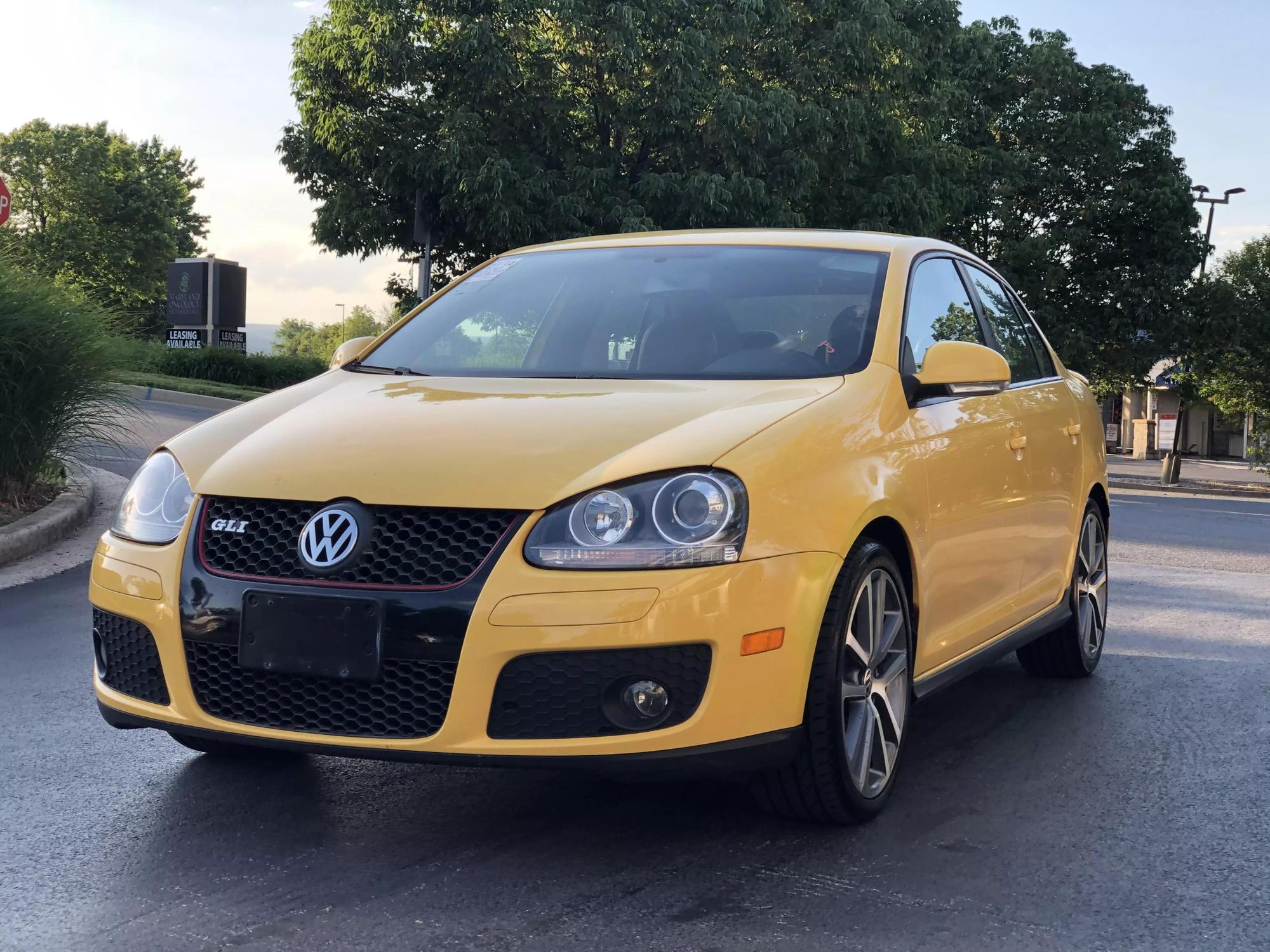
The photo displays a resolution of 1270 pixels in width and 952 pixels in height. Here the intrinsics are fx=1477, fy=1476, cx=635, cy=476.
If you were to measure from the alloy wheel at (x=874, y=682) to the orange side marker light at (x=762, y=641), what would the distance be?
0.98ft

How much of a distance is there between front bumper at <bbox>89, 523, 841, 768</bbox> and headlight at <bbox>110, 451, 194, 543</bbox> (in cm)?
19

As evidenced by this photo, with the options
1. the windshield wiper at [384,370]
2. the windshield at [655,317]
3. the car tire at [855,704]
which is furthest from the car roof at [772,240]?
the car tire at [855,704]

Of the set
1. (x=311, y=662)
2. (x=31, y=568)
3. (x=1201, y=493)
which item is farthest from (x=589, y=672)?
(x=1201, y=493)

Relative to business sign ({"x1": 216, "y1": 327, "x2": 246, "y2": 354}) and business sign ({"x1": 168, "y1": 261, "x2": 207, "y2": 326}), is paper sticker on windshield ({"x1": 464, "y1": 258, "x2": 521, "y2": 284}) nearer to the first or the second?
business sign ({"x1": 216, "y1": 327, "x2": 246, "y2": 354})

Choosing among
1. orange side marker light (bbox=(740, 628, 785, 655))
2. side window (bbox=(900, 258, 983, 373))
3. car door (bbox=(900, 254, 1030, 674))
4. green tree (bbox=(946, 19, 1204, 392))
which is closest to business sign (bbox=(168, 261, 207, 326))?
green tree (bbox=(946, 19, 1204, 392))

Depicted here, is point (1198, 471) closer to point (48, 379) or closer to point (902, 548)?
point (48, 379)

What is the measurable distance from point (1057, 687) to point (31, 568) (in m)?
5.79

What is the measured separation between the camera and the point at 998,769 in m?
4.57

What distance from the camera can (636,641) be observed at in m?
3.20

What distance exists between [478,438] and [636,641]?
68cm

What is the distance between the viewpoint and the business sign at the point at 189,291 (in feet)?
134

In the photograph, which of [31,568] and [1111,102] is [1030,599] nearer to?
[31,568]

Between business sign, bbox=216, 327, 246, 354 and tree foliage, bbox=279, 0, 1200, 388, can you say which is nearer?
tree foliage, bbox=279, 0, 1200, 388

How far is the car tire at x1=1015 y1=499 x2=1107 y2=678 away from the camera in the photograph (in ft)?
19.4
